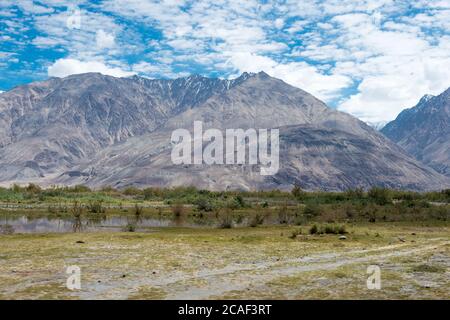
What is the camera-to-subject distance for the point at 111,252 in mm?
27844

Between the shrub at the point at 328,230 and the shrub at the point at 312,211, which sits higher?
the shrub at the point at 312,211

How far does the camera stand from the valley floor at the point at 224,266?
16.9 metres

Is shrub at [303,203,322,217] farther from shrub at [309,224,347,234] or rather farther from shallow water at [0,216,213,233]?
shrub at [309,224,347,234]

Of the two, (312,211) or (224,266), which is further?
(312,211)

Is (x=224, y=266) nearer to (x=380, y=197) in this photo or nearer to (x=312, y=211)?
(x=312, y=211)

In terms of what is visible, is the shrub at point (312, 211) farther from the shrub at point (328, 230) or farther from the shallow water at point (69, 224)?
the shrub at point (328, 230)

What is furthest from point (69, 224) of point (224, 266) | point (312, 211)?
point (224, 266)

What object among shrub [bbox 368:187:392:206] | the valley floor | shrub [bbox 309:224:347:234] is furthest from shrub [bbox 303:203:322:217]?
the valley floor

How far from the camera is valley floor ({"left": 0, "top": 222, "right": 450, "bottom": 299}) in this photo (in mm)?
16906

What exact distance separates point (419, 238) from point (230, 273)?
20.3m

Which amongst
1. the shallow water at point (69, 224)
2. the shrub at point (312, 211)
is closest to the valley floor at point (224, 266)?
the shallow water at point (69, 224)

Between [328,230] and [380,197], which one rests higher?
[380,197]

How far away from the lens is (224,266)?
22844 mm
